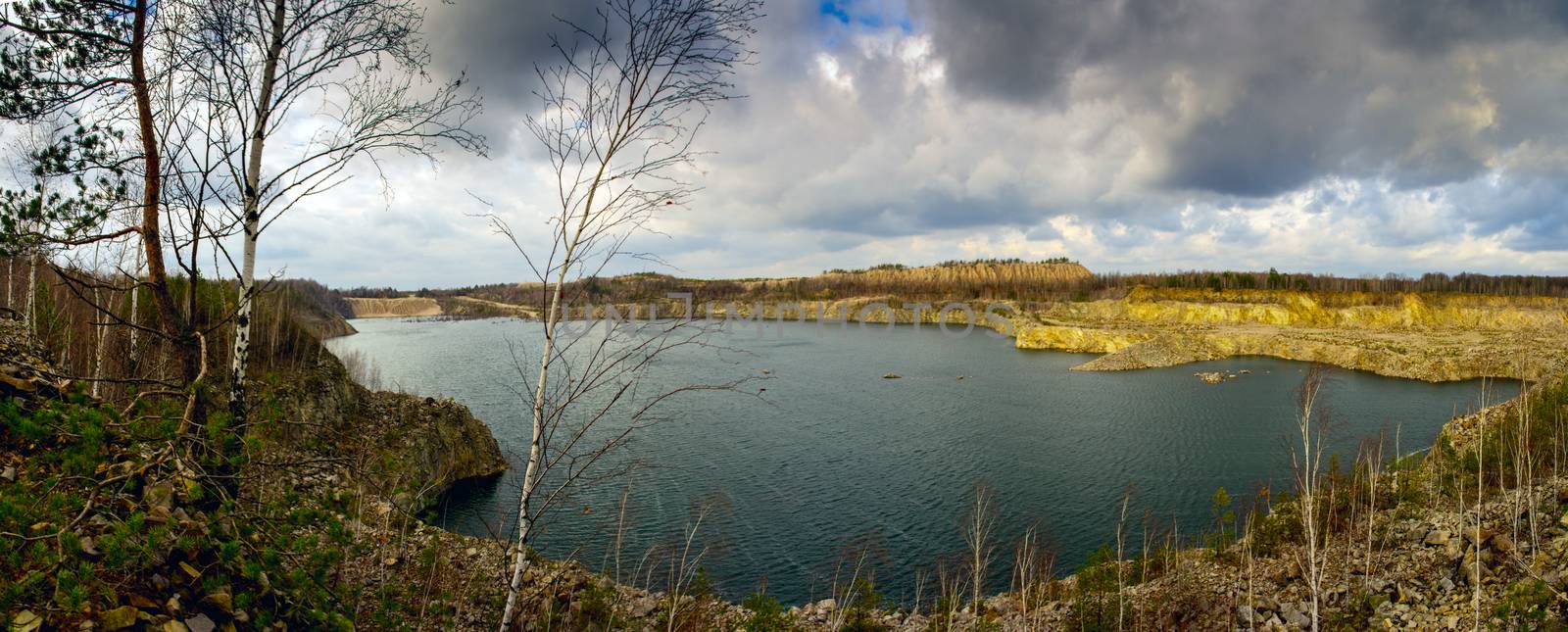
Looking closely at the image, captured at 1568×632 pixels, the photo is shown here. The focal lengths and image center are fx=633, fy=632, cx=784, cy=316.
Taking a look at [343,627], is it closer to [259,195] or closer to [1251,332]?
[259,195]

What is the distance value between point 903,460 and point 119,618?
2378 cm

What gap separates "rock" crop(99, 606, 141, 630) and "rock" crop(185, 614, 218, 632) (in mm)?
366

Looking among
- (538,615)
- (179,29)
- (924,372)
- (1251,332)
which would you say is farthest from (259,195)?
(1251,332)

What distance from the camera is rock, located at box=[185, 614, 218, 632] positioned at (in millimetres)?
4586

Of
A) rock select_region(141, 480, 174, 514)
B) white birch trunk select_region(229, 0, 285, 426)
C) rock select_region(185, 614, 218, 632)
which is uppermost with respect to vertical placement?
white birch trunk select_region(229, 0, 285, 426)

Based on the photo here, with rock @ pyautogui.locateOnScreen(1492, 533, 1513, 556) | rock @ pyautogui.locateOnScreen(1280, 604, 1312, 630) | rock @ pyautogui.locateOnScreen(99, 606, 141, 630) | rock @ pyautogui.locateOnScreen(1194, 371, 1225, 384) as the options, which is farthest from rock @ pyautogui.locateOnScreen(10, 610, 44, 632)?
rock @ pyautogui.locateOnScreen(1194, 371, 1225, 384)

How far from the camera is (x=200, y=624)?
4641 mm

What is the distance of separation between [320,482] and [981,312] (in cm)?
11680

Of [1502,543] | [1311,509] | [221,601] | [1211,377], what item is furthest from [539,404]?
[1211,377]

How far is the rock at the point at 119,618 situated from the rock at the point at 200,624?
366 mm

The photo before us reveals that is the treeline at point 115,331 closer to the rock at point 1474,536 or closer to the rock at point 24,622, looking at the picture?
the rock at point 24,622

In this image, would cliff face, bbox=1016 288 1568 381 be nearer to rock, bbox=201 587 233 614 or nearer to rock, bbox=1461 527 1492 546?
rock, bbox=1461 527 1492 546

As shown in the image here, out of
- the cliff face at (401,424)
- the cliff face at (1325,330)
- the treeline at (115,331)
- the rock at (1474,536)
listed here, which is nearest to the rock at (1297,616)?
the rock at (1474,536)

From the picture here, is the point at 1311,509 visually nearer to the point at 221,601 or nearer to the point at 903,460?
the point at 221,601
